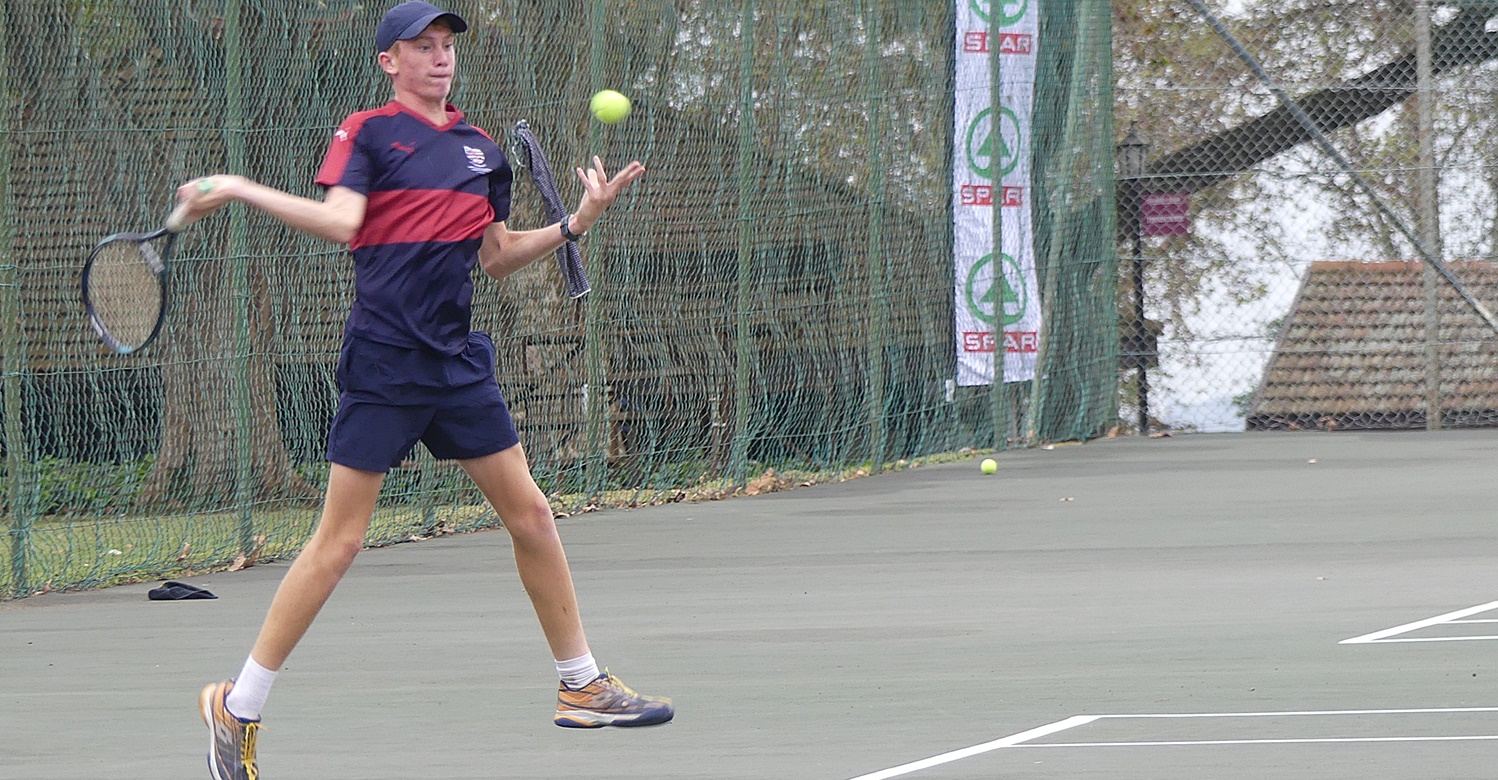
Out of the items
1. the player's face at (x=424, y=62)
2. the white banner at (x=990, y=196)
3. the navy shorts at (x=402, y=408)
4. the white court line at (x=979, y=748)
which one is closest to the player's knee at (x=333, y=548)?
the navy shorts at (x=402, y=408)

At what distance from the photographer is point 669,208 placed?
43.2 ft

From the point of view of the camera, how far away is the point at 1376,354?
17.2 m

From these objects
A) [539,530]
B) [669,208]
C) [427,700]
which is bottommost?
[427,700]

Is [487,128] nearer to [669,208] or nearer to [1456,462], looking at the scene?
[669,208]

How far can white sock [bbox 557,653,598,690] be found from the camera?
5.98m

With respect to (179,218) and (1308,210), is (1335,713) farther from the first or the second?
(1308,210)

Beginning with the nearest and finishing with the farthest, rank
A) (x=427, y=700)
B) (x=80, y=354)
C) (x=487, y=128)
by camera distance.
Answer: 1. (x=427, y=700)
2. (x=80, y=354)
3. (x=487, y=128)

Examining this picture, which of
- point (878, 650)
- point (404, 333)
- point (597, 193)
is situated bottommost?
point (878, 650)

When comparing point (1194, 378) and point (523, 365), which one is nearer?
point (523, 365)

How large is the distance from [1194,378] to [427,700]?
1161 centimetres

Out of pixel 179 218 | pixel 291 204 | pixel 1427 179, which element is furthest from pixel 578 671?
pixel 1427 179

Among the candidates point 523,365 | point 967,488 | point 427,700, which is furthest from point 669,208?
point 427,700

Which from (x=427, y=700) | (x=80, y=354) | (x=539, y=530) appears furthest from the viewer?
(x=80, y=354)

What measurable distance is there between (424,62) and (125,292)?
1.22 m
